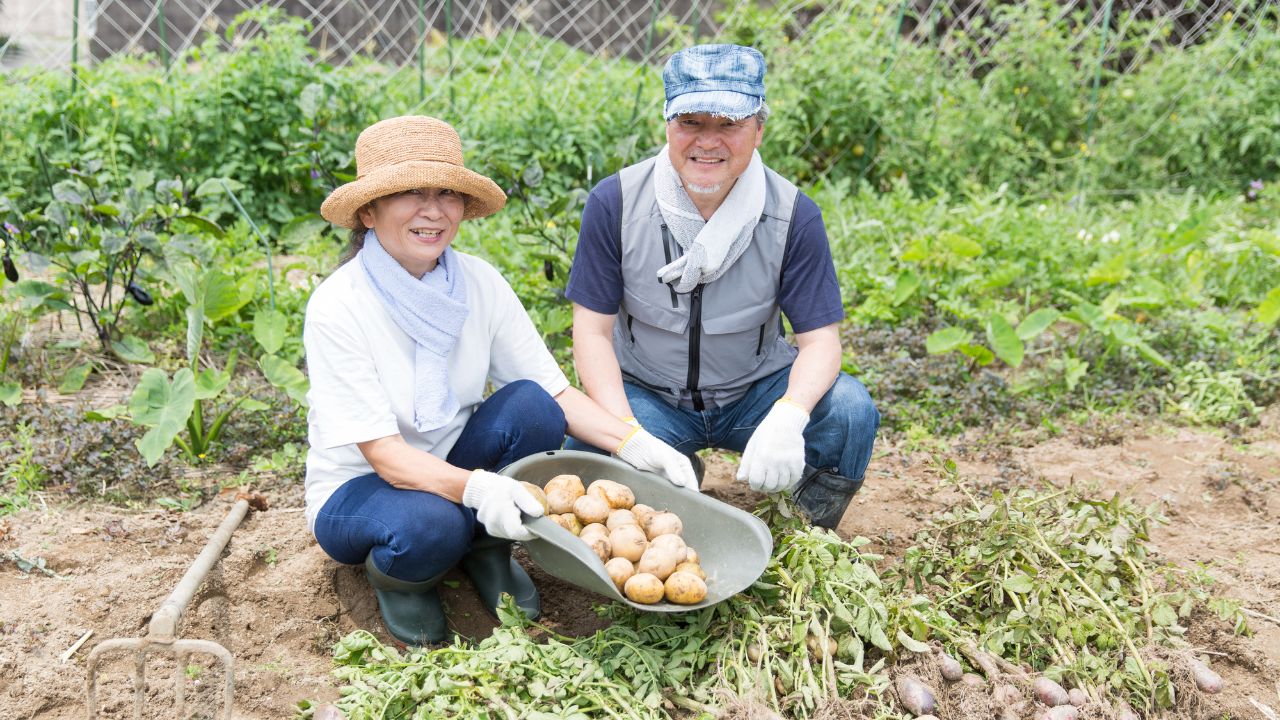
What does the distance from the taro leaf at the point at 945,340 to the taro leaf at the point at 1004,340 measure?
9cm

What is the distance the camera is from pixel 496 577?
233 cm

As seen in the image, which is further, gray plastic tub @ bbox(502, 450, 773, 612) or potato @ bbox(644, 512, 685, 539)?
potato @ bbox(644, 512, 685, 539)

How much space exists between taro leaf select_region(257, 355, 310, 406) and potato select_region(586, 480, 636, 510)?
1.04m

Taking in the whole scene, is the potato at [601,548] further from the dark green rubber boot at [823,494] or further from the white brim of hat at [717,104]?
the white brim of hat at [717,104]

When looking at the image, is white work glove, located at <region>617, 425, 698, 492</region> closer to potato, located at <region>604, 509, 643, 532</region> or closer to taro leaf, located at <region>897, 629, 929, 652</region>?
potato, located at <region>604, 509, 643, 532</region>

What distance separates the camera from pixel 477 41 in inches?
257

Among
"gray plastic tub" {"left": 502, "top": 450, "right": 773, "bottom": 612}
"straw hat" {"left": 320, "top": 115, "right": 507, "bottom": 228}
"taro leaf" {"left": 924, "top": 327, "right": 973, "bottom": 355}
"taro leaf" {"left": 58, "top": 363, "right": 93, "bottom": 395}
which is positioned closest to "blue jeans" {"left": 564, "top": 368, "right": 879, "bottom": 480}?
"gray plastic tub" {"left": 502, "top": 450, "right": 773, "bottom": 612}

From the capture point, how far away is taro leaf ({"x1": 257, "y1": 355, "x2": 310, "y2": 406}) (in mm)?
2770

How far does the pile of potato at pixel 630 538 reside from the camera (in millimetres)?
1921

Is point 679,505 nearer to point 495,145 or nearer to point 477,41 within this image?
point 495,145

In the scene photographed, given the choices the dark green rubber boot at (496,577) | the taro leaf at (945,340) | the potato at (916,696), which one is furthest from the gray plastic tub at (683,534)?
the taro leaf at (945,340)

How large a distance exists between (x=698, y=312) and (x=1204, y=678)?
131 cm

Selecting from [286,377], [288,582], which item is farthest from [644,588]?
[286,377]

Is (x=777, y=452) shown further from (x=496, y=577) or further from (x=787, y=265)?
(x=496, y=577)
